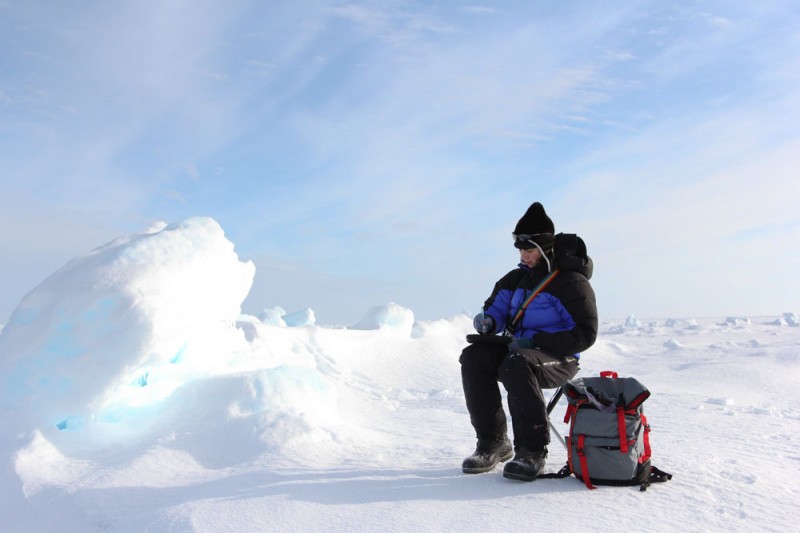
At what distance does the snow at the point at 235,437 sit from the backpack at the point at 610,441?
0.33 ft

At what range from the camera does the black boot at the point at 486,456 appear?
343 cm

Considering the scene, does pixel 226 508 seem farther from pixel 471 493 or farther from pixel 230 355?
pixel 230 355

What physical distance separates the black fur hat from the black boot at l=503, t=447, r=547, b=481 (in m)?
1.14

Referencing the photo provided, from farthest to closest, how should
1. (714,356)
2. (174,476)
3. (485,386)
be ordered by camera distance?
(714,356) < (174,476) < (485,386)

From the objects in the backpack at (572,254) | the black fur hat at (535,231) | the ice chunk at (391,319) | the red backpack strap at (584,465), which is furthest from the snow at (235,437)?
the ice chunk at (391,319)

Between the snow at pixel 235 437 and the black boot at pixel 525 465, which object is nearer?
the snow at pixel 235 437

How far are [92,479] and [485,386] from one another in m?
2.63

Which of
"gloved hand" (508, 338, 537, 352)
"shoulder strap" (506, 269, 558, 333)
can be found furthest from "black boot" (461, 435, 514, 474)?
"shoulder strap" (506, 269, 558, 333)

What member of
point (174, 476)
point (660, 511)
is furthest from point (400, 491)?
point (174, 476)

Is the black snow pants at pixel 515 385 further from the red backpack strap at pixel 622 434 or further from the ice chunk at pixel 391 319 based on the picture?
the ice chunk at pixel 391 319

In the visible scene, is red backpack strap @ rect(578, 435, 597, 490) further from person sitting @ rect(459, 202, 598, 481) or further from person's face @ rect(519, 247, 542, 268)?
person's face @ rect(519, 247, 542, 268)

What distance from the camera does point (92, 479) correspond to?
4031mm

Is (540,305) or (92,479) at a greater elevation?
(540,305)

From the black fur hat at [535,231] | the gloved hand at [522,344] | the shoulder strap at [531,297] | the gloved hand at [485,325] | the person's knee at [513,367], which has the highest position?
the black fur hat at [535,231]
